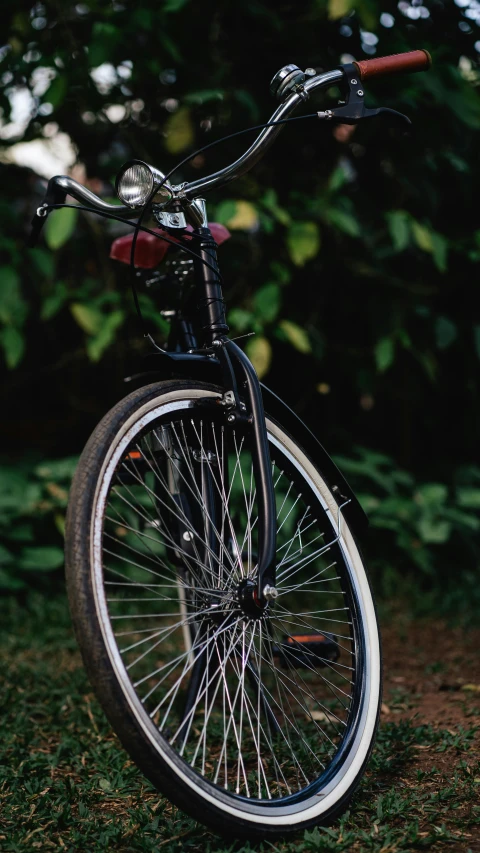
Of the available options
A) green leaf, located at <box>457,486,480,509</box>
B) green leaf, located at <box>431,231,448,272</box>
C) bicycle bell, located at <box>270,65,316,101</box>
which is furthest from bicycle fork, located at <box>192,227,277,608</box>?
green leaf, located at <box>457,486,480,509</box>

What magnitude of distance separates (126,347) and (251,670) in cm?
242

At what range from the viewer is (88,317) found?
342 cm

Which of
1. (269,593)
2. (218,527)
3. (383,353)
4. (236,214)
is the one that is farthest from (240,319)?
(269,593)

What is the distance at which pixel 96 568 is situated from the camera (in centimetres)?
140

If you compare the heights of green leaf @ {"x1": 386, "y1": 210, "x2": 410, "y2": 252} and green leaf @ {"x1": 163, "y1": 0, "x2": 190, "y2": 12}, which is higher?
green leaf @ {"x1": 163, "y1": 0, "x2": 190, "y2": 12}

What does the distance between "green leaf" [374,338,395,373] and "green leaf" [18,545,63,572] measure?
5.12ft

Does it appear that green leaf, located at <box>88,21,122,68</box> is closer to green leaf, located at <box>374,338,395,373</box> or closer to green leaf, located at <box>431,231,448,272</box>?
green leaf, located at <box>431,231,448,272</box>

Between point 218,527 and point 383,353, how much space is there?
1.98m

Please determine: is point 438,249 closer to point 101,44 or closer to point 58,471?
point 101,44

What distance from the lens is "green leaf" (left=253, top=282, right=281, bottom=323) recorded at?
343 centimetres

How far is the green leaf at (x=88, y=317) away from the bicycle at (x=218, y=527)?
1.34m

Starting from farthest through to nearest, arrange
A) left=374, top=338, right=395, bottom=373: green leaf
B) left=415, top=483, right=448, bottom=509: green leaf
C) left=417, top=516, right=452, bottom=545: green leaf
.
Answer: left=415, top=483, right=448, bottom=509: green leaf < left=417, top=516, right=452, bottom=545: green leaf < left=374, top=338, right=395, bottom=373: green leaf

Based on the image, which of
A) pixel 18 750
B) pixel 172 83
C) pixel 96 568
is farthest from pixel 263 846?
pixel 172 83

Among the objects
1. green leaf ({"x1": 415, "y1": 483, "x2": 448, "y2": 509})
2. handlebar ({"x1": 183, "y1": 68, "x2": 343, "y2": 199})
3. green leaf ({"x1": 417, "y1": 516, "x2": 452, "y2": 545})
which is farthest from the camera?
green leaf ({"x1": 415, "y1": 483, "x2": 448, "y2": 509})
